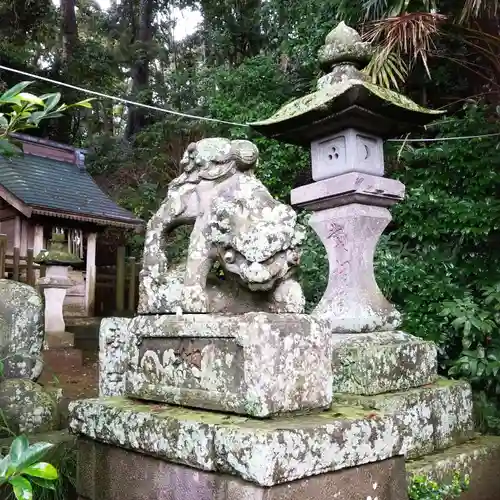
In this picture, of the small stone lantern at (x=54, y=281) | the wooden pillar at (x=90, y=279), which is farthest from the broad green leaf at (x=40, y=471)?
the wooden pillar at (x=90, y=279)

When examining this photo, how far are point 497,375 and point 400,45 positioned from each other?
3256 millimetres

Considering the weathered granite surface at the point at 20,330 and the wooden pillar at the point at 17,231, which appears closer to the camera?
the weathered granite surface at the point at 20,330

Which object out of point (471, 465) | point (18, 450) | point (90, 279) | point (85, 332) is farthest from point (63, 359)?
point (18, 450)

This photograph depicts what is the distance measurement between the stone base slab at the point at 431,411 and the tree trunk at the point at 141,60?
55.6ft

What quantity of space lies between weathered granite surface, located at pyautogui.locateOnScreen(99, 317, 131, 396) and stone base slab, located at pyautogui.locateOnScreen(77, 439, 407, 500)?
32 centimetres

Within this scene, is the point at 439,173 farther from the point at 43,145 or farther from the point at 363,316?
the point at 43,145

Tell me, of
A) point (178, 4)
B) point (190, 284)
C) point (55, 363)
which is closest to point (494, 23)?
point (190, 284)

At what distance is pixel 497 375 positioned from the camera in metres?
4.25

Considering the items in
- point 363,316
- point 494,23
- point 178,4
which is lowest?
point 363,316

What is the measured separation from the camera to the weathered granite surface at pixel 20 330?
3.19 meters

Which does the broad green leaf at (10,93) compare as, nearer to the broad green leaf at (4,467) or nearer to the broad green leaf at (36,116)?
the broad green leaf at (36,116)

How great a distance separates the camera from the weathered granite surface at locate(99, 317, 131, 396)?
102 inches

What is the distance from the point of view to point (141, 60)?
1923 cm

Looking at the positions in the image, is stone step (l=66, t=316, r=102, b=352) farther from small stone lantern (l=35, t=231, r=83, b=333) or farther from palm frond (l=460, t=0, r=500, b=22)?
palm frond (l=460, t=0, r=500, b=22)
